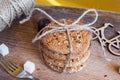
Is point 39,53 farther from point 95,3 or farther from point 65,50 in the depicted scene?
point 95,3

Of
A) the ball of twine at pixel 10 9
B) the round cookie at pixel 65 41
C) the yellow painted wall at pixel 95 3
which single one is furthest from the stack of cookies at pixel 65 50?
the yellow painted wall at pixel 95 3

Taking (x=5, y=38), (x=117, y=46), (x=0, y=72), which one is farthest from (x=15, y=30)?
(x=117, y=46)

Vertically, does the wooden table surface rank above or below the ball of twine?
below

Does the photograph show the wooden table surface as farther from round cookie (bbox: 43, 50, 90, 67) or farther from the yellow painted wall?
the yellow painted wall

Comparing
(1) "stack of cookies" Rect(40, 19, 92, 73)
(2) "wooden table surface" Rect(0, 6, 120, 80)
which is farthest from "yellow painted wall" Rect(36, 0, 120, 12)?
(1) "stack of cookies" Rect(40, 19, 92, 73)

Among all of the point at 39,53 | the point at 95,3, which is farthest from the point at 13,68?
the point at 95,3

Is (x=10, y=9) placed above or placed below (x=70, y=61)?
above

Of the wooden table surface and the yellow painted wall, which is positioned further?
the yellow painted wall
